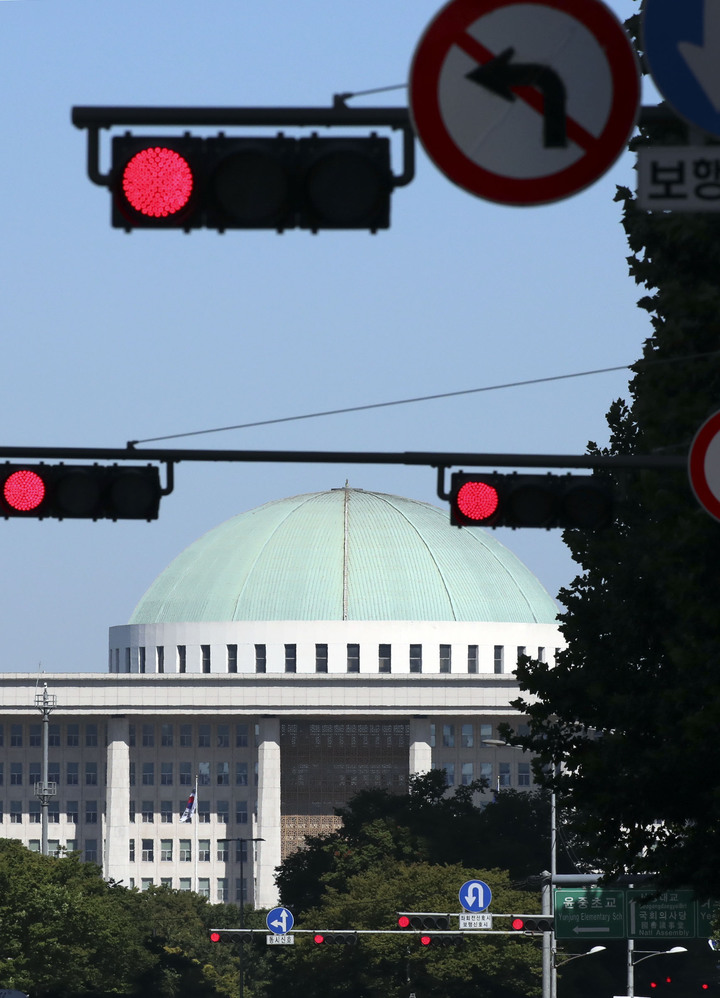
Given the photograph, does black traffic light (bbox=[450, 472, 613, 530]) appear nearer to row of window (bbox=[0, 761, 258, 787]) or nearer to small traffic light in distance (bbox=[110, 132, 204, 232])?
small traffic light in distance (bbox=[110, 132, 204, 232])

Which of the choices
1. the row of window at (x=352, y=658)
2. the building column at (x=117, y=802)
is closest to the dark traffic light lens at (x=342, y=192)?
the building column at (x=117, y=802)

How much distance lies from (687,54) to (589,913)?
132 feet

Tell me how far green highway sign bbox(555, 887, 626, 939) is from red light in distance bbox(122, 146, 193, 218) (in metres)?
39.7

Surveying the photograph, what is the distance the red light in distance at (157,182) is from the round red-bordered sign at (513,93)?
136 centimetres

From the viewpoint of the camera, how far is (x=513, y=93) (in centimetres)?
904

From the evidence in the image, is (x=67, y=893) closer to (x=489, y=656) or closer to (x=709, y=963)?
(x=709, y=963)

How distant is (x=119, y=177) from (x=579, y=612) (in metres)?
23.7

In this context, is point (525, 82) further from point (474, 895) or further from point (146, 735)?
point (146, 735)

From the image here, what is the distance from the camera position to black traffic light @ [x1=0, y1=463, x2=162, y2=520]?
15398mm

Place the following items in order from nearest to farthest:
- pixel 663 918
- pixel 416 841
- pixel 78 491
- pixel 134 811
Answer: pixel 78 491
pixel 663 918
pixel 416 841
pixel 134 811

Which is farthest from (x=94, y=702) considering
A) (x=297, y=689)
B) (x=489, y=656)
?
(x=489, y=656)

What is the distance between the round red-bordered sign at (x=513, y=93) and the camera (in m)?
8.97

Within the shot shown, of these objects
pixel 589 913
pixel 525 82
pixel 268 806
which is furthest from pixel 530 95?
pixel 268 806

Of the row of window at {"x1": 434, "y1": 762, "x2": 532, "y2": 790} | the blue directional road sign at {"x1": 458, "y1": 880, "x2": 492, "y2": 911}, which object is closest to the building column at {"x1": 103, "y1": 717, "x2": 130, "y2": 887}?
the row of window at {"x1": 434, "y1": 762, "x2": 532, "y2": 790}
